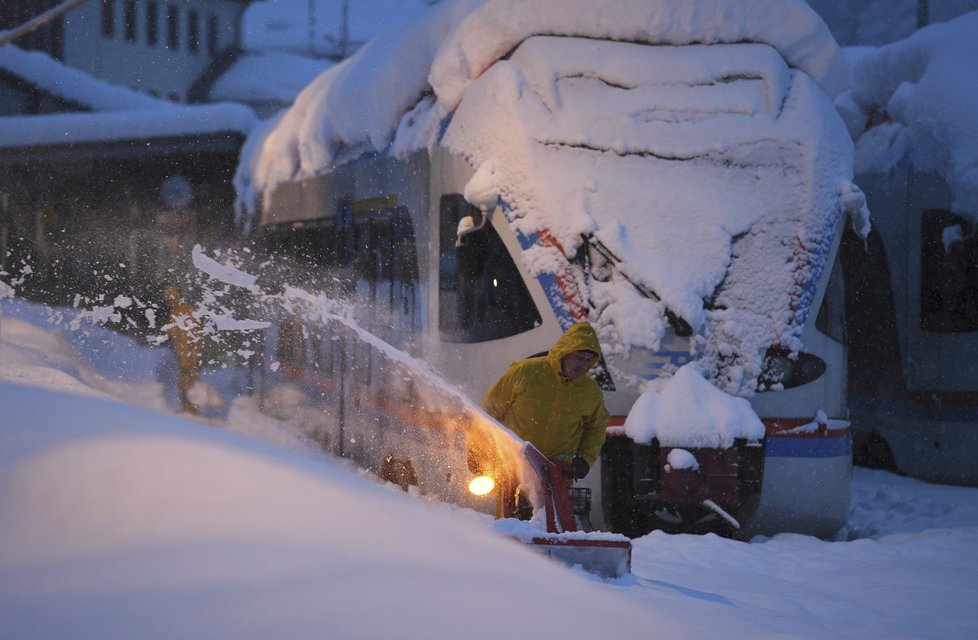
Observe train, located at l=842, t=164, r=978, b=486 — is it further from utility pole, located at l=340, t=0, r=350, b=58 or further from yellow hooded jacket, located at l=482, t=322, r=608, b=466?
utility pole, located at l=340, t=0, r=350, b=58

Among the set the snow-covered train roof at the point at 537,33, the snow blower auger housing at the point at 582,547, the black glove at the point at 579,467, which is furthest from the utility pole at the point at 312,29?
the snow blower auger housing at the point at 582,547

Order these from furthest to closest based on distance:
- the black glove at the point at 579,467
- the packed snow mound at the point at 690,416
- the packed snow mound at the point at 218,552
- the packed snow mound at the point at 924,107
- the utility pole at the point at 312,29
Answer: the utility pole at the point at 312,29 < the packed snow mound at the point at 924,107 < the packed snow mound at the point at 690,416 < the black glove at the point at 579,467 < the packed snow mound at the point at 218,552

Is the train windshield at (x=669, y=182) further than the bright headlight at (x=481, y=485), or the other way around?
the train windshield at (x=669, y=182)

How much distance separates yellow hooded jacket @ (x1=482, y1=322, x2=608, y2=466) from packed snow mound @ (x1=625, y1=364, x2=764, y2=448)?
113cm

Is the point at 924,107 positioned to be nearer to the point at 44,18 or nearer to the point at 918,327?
the point at 918,327

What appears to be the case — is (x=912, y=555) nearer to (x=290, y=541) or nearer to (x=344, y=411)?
(x=344, y=411)

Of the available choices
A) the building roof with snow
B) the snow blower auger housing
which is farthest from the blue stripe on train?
the building roof with snow

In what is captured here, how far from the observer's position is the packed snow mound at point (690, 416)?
6738 millimetres

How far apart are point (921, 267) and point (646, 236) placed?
405 centimetres

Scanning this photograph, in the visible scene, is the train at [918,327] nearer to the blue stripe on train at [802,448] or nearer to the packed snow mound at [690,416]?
the blue stripe on train at [802,448]

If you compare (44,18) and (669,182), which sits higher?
(44,18)

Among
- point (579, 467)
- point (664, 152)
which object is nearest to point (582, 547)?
point (579, 467)

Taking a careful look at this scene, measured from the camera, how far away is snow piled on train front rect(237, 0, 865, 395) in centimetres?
715

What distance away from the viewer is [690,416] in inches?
267
